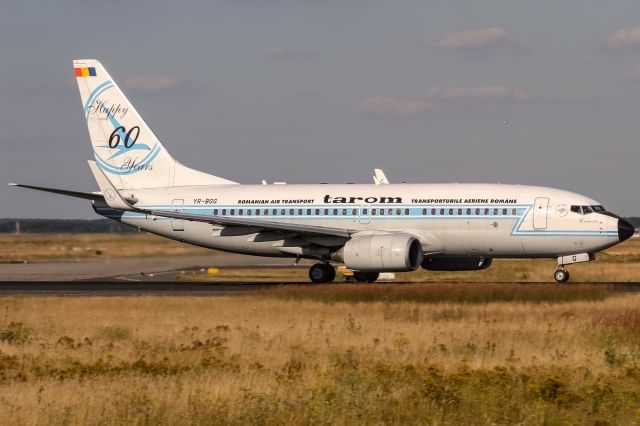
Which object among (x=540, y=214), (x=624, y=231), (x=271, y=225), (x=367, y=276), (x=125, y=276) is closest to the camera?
(x=624, y=231)

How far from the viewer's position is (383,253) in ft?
127

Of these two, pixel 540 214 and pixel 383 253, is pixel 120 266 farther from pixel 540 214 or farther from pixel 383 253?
pixel 540 214

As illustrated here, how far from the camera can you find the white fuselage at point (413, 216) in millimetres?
39719

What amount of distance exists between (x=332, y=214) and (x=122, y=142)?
441 inches

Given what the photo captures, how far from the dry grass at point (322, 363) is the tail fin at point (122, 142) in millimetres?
17063

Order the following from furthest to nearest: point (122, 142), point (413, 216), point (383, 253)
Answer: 1. point (122, 142)
2. point (413, 216)
3. point (383, 253)

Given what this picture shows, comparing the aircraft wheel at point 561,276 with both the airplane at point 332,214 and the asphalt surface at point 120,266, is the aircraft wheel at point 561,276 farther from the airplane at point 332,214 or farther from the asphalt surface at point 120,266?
the asphalt surface at point 120,266

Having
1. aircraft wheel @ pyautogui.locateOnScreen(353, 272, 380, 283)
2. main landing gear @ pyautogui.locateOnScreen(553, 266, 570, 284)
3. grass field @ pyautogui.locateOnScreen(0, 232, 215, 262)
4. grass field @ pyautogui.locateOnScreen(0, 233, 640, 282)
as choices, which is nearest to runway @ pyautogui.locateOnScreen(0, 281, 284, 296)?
aircraft wheel @ pyautogui.locateOnScreen(353, 272, 380, 283)

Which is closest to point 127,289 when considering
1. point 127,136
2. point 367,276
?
point 367,276

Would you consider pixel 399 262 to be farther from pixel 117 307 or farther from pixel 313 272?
pixel 117 307

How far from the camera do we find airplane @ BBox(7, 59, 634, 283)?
3962 cm

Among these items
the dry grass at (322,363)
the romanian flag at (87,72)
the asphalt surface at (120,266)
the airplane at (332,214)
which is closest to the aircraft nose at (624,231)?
the airplane at (332,214)

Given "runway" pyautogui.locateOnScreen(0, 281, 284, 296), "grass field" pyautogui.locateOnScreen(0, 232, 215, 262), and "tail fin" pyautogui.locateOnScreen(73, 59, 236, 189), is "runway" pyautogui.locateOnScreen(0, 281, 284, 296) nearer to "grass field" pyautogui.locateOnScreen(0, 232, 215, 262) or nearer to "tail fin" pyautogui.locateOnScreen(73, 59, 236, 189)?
"tail fin" pyautogui.locateOnScreen(73, 59, 236, 189)

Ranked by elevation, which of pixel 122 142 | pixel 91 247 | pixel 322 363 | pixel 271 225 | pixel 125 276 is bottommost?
pixel 322 363
